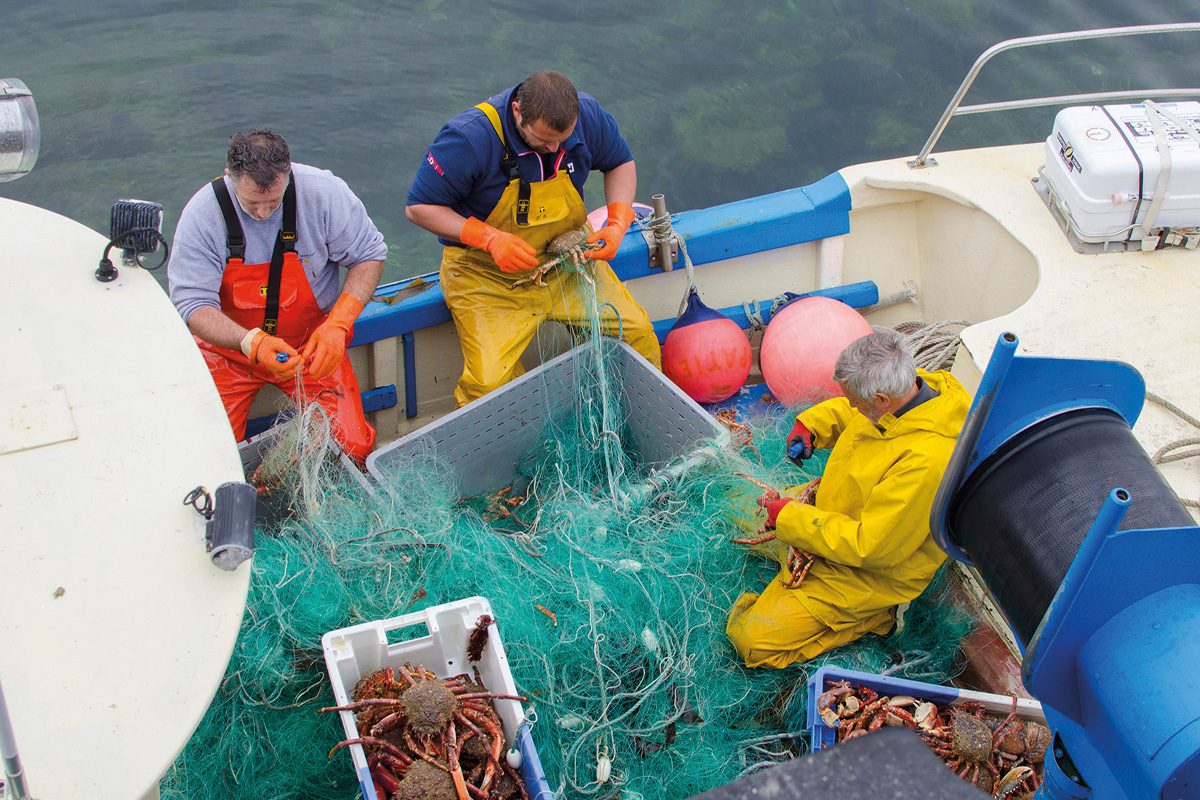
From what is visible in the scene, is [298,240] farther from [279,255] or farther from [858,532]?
[858,532]

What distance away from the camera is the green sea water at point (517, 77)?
26.5 feet

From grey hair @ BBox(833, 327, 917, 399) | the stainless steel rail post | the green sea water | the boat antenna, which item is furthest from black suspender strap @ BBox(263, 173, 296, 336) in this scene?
the green sea water

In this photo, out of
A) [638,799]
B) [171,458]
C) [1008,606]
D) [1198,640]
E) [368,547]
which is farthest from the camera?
[368,547]

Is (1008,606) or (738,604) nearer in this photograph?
(1008,606)

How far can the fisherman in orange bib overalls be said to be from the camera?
164 inches

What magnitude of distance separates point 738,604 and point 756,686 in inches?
12.7

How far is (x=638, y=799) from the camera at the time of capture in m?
3.40

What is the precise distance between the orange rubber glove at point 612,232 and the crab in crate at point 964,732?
2.17 meters

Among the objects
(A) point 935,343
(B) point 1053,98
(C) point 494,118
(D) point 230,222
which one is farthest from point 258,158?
(B) point 1053,98

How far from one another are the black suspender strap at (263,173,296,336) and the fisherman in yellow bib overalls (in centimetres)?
58

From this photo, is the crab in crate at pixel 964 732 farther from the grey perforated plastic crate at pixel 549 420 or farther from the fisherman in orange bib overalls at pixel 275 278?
the fisherman in orange bib overalls at pixel 275 278

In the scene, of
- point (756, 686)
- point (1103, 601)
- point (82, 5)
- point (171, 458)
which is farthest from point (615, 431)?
point (82, 5)

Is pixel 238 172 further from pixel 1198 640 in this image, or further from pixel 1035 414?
pixel 1198 640

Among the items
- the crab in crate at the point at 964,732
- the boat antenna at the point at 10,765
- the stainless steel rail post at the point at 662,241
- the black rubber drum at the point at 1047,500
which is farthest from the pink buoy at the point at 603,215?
the boat antenna at the point at 10,765
